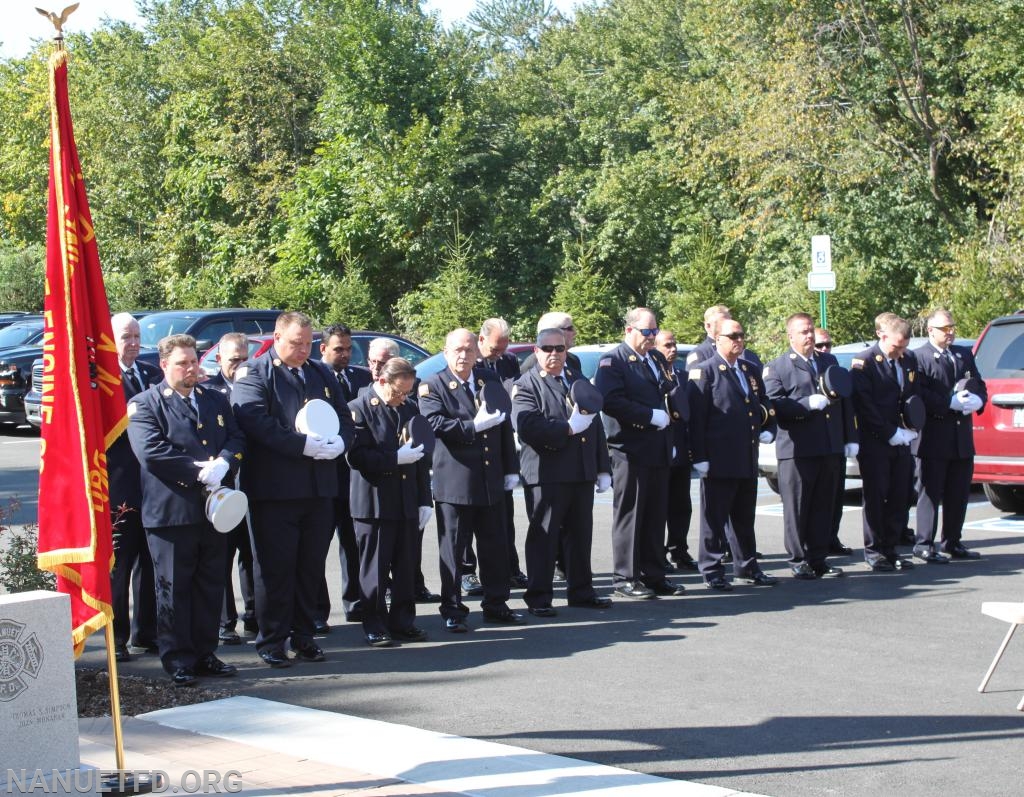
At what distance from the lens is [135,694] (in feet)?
23.6

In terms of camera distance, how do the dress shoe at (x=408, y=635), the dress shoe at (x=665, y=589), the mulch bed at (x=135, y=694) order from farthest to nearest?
the dress shoe at (x=665, y=589) → the dress shoe at (x=408, y=635) → the mulch bed at (x=135, y=694)

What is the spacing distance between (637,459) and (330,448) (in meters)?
2.93

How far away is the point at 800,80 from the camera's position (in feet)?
94.4

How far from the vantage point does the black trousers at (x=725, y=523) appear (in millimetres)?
10305

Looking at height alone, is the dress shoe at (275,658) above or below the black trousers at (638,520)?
below

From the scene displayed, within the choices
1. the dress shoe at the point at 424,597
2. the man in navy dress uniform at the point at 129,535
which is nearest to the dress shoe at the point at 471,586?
the dress shoe at the point at 424,597

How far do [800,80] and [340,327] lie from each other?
21612mm

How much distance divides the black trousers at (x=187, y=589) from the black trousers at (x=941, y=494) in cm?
640

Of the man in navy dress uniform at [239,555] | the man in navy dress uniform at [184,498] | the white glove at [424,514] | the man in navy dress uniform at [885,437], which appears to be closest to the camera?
the man in navy dress uniform at [184,498]

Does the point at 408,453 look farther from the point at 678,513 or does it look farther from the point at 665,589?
the point at 678,513

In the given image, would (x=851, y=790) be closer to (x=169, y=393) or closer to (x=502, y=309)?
(x=169, y=393)

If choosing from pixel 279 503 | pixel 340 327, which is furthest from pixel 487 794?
pixel 340 327

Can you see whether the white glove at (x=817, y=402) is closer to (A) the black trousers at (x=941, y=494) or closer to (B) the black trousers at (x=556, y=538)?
(A) the black trousers at (x=941, y=494)

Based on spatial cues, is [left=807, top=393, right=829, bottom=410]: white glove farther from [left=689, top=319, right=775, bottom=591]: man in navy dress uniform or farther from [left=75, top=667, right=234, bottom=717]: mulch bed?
[left=75, top=667, right=234, bottom=717]: mulch bed
